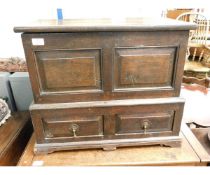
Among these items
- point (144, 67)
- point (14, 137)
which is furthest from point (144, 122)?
point (14, 137)

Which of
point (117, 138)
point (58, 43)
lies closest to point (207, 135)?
point (117, 138)

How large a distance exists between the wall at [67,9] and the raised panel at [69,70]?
546 millimetres

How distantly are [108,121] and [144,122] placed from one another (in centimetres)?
18

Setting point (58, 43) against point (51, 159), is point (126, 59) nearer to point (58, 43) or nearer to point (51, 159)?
point (58, 43)

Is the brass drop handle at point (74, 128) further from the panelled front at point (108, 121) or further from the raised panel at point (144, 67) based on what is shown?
the raised panel at point (144, 67)

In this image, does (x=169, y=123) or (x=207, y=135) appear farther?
(x=207, y=135)

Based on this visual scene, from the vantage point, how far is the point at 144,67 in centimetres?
84

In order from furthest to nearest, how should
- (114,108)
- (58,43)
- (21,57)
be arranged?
(21,57)
(114,108)
(58,43)

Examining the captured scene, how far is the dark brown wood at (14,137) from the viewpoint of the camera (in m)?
1.06

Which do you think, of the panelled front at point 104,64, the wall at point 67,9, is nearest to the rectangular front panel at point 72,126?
the panelled front at point 104,64

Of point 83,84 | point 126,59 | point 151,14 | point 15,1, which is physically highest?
point 15,1

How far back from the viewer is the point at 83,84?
2.82 ft

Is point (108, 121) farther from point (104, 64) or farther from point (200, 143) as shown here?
point (200, 143)

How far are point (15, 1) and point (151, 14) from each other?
89cm
